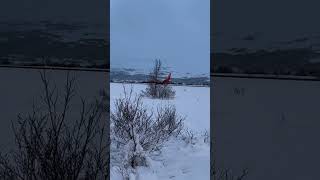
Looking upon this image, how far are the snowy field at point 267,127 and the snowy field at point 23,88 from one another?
89 cm

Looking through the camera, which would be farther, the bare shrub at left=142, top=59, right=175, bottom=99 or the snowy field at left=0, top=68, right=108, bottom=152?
the bare shrub at left=142, top=59, right=175, bottom=99

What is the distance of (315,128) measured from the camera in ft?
11.1

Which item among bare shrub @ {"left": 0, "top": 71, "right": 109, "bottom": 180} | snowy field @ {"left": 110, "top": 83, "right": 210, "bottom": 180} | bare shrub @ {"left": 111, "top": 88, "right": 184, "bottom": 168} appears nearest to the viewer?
bare shrub @ {"left": 0, "top": 71, "right": 109, "bottom": 180}

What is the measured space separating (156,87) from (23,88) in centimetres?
761

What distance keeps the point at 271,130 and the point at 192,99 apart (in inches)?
363

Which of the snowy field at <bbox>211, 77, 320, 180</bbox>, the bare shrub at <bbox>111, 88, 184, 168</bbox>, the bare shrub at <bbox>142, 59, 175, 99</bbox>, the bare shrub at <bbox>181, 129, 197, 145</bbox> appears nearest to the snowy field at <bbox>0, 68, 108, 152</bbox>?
the snowy field at <bbox>211, 77, 320, 180</bbox>

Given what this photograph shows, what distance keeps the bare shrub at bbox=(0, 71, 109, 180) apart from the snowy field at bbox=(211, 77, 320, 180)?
82 cm

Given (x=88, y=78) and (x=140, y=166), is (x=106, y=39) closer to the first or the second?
(x=88, y=78)

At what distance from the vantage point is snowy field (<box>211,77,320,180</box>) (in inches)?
135

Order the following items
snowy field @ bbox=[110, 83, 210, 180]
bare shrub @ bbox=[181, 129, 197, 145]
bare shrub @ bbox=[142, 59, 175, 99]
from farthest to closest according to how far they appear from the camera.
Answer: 1. bare shrub @ bbox=[142, 59, 175, 99]
2. bare shrub @ bbox=[181, 129, 197, 145]
3. snowy field @ bbox=[110, 83, 210, 180]

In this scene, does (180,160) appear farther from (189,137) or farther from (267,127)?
(267,127)

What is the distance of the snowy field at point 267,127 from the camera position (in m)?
3.42

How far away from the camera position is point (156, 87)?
11852 mm

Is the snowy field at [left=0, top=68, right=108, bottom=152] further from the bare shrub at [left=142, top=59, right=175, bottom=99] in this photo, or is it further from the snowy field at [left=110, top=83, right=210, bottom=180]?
the bare shrub at [left=142, top=59, right=175, bottom=99]
